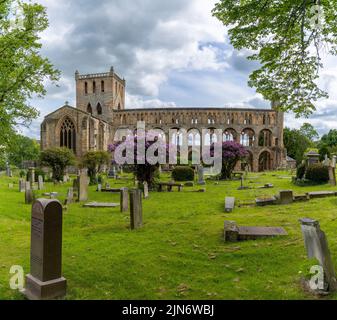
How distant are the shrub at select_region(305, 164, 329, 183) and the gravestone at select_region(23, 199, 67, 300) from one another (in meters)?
16.2

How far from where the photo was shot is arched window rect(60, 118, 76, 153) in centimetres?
4728

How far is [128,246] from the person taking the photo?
733cm

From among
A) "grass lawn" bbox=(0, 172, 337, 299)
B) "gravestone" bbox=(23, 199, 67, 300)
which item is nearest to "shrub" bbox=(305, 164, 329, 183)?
"grass lawn" bbox=(0, 172, 337, 299)

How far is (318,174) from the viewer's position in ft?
58.7

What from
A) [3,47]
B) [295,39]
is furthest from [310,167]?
[3,47]

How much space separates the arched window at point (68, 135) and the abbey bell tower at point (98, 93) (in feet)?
35.3

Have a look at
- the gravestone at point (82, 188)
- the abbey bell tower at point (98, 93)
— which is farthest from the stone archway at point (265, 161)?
the gravestone at point (82, 188)

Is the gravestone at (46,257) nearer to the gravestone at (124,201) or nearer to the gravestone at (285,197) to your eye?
the gravestone at (124,201)

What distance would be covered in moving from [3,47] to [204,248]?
1078cm

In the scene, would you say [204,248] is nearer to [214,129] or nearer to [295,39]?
[295,39]

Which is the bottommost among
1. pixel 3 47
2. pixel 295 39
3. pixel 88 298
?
pixel 88 298

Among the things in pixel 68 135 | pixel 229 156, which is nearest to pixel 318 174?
pixel 229 156

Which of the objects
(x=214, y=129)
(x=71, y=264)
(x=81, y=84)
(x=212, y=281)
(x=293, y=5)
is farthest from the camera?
(x=81, y=84)

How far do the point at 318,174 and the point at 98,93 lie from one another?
156 ft
